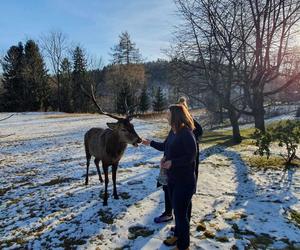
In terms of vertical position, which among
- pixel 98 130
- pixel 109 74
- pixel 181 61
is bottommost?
pixel 98 130

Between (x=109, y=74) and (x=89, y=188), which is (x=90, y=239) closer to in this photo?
(x=89, y=188)

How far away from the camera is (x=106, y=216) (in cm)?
628

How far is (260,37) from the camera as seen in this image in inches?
Answer: 585

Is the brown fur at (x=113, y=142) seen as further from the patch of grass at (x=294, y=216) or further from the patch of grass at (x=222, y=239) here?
the patch of grass at (x=294, y=216)

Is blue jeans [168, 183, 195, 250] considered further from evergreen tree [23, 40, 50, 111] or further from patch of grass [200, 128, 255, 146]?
evergreen tree [23, 40, 50, 111]

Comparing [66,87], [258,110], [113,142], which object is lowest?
[113,142]

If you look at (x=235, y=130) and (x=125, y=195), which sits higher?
(x=235, y=130)

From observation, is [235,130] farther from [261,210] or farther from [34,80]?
[34,80]

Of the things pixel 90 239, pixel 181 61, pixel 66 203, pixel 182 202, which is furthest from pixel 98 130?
pixel 181 61

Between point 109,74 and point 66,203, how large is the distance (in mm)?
52894

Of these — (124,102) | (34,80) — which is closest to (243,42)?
(124,102)

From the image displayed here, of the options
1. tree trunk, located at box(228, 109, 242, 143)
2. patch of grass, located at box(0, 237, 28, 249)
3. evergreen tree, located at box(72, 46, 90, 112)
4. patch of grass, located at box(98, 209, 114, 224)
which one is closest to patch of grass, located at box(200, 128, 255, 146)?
tree trunk, located at box(228, 109, 242, 143)

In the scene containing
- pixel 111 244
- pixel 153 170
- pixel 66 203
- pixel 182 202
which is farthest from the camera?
pixel 153 170

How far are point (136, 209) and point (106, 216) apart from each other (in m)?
0.65
